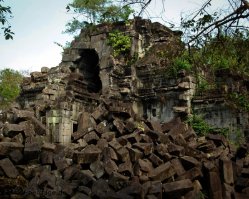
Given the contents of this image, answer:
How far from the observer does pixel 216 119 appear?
1235 cm

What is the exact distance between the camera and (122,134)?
411 inches

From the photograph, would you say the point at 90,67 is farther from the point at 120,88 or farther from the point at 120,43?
the point at 120,88

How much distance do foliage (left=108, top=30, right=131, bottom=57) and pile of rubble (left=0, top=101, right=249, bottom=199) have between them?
438cm

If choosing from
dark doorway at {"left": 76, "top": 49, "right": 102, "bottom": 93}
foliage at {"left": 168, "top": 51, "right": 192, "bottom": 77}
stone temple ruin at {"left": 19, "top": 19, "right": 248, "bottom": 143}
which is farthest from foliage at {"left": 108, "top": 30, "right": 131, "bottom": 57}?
foliage at {"left": 168, "top": 51, "right": 192, "bottom": 77}

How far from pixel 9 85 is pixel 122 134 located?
75.2ft

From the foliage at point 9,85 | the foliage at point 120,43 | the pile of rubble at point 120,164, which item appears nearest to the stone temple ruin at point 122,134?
the pile of rubble at point 120,164

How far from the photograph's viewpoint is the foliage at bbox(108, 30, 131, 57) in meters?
14.6

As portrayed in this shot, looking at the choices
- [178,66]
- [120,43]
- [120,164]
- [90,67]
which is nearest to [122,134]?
[120,164]

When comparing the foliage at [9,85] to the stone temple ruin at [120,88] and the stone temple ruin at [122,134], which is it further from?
the stone temple ruin at [122,134]

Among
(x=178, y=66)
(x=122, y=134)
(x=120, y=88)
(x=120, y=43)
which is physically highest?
(x=120, y=43)

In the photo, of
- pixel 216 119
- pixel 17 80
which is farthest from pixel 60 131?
pixel 17 80

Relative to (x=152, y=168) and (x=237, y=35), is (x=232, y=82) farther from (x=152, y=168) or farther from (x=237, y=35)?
(x=237, y=35)

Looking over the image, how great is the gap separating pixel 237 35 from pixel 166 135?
13.9ft

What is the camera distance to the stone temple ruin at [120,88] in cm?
1184
